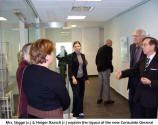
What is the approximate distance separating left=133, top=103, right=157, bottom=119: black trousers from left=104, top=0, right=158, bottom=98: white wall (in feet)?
4.98

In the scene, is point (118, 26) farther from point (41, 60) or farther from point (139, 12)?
point (41, 60)

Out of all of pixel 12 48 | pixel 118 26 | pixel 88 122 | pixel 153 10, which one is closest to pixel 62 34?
pixel 12 48

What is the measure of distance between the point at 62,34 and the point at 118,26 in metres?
2.81

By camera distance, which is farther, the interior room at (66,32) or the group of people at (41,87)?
the interior room at (66,32)

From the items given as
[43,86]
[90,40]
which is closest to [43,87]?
[43,86]

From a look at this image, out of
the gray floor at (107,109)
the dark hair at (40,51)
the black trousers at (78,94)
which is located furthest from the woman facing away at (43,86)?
the gray floor at (107,109)

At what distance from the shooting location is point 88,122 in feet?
4.90

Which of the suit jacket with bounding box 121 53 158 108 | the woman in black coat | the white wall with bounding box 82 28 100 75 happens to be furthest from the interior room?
the white wall with bounding box 82 28 100 75

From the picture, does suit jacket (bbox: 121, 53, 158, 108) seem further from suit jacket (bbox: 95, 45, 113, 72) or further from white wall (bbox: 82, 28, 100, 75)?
white wall (bbox: 82, 28, 100, 75)

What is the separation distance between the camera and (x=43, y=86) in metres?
1.52

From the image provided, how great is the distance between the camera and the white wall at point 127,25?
376 centimetres

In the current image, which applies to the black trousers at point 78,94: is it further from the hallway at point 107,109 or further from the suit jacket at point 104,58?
the suit jacket at point 104,58

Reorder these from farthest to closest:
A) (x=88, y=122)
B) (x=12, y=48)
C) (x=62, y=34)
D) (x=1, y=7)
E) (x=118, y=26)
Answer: (x=118, y=26) → (x=62, y=34) → (x=12, y=48) → (x=1, y=7) → (x=88, y=122)

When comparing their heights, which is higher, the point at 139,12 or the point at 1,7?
the point at 139,12
